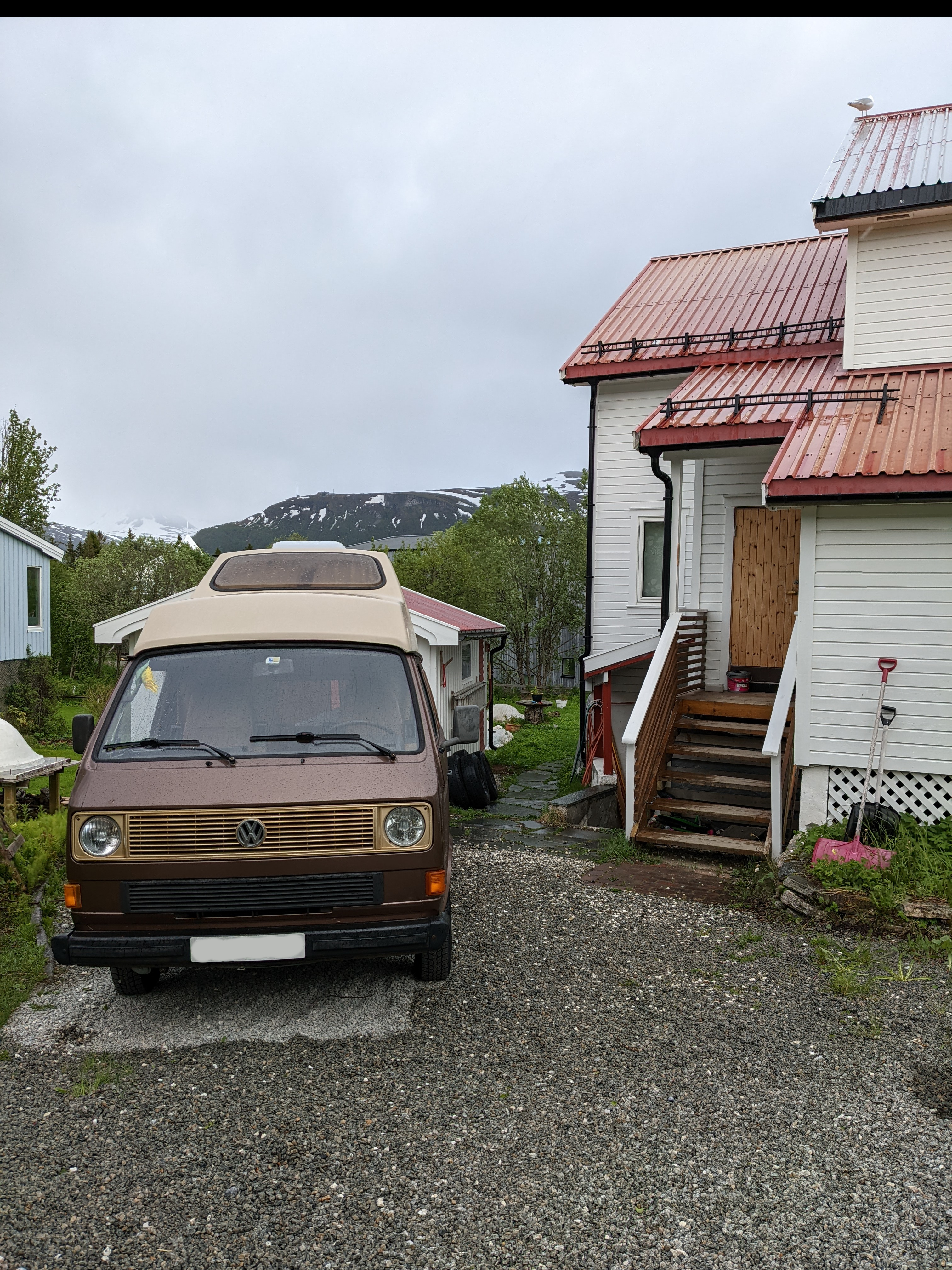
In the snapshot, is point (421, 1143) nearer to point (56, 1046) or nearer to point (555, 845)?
point (56, 1046)

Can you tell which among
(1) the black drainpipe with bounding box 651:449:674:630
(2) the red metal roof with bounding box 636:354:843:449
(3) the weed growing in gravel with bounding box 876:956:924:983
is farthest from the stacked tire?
(3) the weed growing in gravel with bounding box 876:956:924:983

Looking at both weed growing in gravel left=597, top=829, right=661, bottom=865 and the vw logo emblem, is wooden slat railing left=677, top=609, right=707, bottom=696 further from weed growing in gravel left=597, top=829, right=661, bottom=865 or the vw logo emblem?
the vw logo emblem

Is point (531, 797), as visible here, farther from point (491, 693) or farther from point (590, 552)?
point (491, 693)

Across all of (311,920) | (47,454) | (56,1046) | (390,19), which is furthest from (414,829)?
(47,454)

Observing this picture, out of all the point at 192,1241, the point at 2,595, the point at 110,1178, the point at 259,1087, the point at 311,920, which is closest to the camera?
the point at 192,1241

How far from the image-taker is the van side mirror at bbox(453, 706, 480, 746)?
5.13 meters

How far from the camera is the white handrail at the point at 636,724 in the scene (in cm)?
822

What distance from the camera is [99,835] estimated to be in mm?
4141

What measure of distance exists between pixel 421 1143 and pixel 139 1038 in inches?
68.6

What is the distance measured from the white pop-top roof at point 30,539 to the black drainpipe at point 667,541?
18.0 metres

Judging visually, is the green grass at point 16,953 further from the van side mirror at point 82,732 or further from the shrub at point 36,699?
the shrub at point 36,699

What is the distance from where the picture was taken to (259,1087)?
3867 mm

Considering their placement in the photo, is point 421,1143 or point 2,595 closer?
point 421,1143

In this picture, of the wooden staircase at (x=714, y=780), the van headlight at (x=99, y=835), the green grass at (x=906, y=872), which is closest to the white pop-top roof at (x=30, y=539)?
the wooden staircase at (x=714, y=780)
